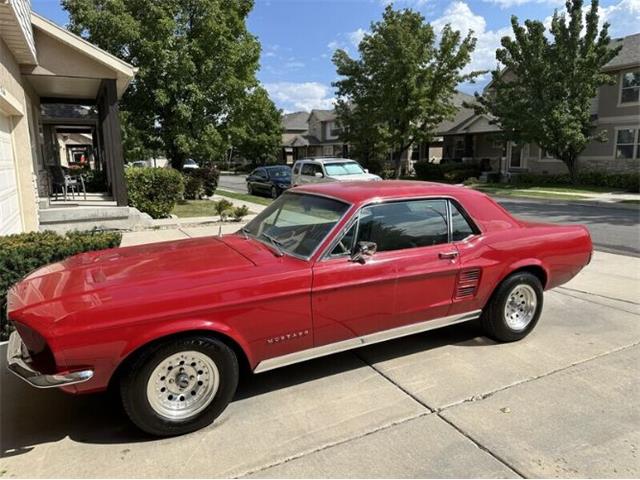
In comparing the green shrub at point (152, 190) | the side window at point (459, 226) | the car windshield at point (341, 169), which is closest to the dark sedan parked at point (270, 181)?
the car windshield at point (341, 169)

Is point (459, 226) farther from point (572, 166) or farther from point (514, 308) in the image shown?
point (572, 166)

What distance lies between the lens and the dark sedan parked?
21086mm

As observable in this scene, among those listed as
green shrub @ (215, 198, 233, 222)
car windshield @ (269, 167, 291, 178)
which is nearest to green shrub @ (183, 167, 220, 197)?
car windshield @ (269, 167, 291, 178)

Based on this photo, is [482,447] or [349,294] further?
[349,294]

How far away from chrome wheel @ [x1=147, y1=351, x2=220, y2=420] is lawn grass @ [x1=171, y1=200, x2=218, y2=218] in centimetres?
1094

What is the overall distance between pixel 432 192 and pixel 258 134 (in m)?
46.7

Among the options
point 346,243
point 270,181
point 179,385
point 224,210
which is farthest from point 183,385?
point 270,181

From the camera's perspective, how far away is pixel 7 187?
7832mm

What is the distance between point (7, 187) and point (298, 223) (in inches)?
246

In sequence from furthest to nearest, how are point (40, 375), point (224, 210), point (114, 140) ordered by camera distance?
point (224, 210), point (114, 140), point (40, 375)

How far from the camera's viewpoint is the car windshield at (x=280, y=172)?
21.7 meters

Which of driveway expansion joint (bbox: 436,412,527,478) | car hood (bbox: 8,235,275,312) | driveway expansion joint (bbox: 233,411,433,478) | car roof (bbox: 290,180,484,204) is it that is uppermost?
car roof (bbox: 290,180,484,204)

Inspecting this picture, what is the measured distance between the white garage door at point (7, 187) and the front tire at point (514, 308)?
274 inches

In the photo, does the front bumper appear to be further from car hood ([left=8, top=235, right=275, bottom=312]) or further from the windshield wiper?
the windshield wiper
